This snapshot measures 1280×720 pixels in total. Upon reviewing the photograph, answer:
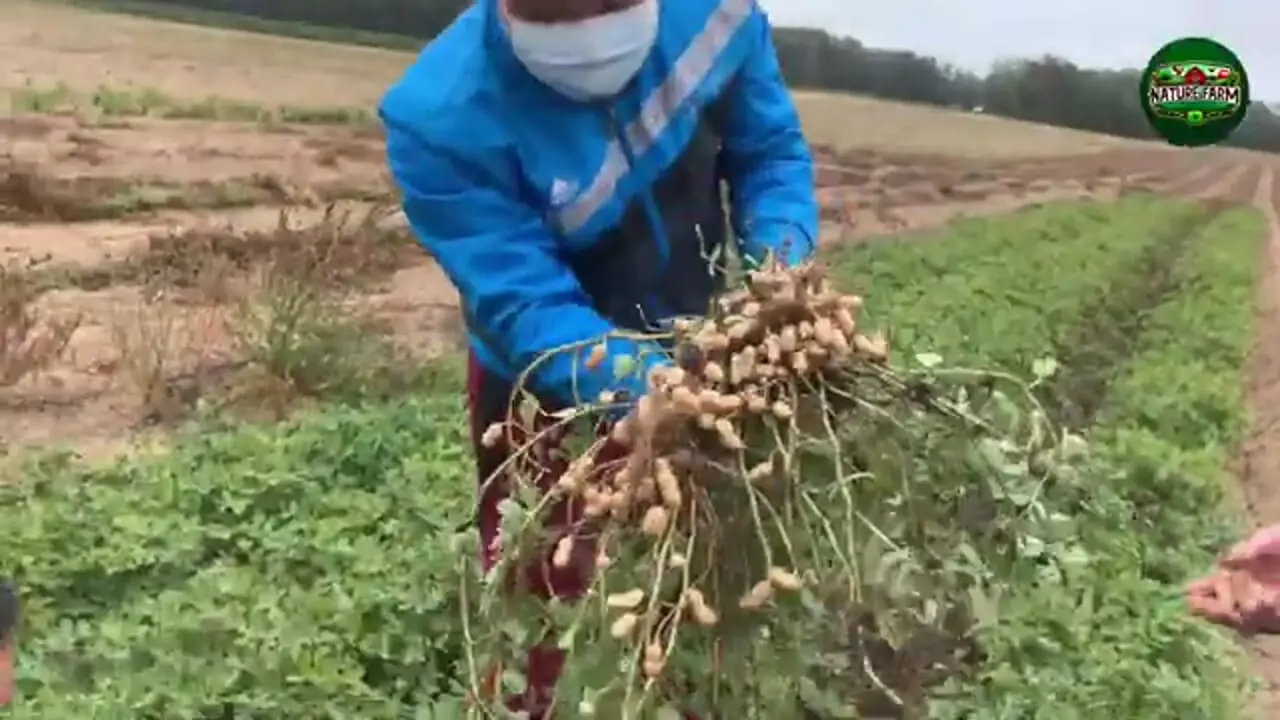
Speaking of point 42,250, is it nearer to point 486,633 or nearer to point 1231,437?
point 1231,437

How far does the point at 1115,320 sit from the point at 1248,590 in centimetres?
450

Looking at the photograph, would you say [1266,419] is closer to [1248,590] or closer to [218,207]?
[218,207]

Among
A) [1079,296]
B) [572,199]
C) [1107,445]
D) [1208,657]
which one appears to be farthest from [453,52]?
[1079,296]

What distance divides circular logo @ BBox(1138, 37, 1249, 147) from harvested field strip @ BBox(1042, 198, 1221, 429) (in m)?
0.71

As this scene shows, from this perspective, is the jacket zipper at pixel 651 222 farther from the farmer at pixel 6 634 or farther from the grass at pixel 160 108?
the grass at pixel 160 108

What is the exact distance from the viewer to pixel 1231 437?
470 cm

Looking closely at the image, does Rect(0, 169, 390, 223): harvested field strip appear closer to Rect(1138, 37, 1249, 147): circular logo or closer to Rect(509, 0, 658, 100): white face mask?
Rect(1138, 37, 1249, 147): circular logo

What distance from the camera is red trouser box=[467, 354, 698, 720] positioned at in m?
1.46

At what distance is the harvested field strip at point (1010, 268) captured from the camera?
5.37m

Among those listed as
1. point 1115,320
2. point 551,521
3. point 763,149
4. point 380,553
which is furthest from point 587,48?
point 1115,320

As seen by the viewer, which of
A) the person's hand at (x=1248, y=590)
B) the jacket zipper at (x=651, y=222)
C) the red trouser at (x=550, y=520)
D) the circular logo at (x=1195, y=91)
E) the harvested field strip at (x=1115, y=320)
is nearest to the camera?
the red trouser at (x=550, y=520)

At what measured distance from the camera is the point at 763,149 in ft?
6.55

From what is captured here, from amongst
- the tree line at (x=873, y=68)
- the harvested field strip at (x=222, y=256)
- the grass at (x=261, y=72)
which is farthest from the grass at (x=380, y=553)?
the tree line at (x=873, y=68)

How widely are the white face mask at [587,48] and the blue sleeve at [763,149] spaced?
0.59 feet
